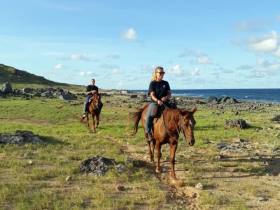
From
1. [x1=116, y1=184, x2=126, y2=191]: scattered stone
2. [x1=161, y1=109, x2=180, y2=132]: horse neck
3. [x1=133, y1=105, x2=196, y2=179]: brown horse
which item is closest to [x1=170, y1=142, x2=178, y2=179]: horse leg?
[x1=133, y1=105, x2=196, y2=179]: brown horse

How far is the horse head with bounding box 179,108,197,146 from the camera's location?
564 inches

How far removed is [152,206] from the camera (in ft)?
40.2

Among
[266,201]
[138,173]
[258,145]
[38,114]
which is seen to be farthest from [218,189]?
[38,114]

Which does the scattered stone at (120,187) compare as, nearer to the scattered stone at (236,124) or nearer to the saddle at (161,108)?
the saddle at (161,108)

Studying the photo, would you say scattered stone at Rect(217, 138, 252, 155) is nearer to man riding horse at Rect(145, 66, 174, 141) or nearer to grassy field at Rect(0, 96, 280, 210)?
grassy field at Rect(0, 96, 280, 210)

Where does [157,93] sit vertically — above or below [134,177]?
above

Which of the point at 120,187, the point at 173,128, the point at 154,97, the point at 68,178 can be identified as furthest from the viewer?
the point at 154,97

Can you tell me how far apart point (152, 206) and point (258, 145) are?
12992 millimetres

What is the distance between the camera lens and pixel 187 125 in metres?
14.6

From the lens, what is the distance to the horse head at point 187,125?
14.3m

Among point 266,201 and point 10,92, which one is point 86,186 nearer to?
point 266,201

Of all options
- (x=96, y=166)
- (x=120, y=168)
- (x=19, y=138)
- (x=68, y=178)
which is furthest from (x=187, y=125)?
(x=19, y=138)

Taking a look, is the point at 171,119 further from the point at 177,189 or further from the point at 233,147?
the point at 233,147

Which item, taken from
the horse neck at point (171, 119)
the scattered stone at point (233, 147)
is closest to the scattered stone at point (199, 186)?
the horse neck at point (171, 119)
